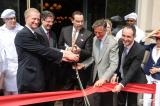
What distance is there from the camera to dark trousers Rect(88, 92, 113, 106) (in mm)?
7487

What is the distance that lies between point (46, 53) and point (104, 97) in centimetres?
176

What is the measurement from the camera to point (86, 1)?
11.6 meters

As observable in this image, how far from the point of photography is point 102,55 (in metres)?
7.17

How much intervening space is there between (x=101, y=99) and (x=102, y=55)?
0.86 meters

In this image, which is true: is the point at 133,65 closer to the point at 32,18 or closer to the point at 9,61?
the point at 32,18

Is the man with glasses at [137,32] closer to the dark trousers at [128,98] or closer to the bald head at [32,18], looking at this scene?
the dark trousers at [128,98]

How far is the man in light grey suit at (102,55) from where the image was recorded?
694cm

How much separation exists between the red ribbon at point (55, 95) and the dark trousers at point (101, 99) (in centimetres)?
61

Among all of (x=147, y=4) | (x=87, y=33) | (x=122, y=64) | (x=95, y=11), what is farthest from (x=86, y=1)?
(x=122, y=64)

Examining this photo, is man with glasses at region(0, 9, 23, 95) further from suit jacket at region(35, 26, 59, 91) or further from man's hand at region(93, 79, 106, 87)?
man's hand at region(93, 79, 106, 87)

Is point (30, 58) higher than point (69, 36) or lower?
lower

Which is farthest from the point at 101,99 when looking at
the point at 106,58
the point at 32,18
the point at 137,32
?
the point at 32,18

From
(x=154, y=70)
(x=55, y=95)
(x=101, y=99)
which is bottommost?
(x=101, y=99)

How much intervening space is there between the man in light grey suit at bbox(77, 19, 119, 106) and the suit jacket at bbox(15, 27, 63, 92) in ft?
3.29
